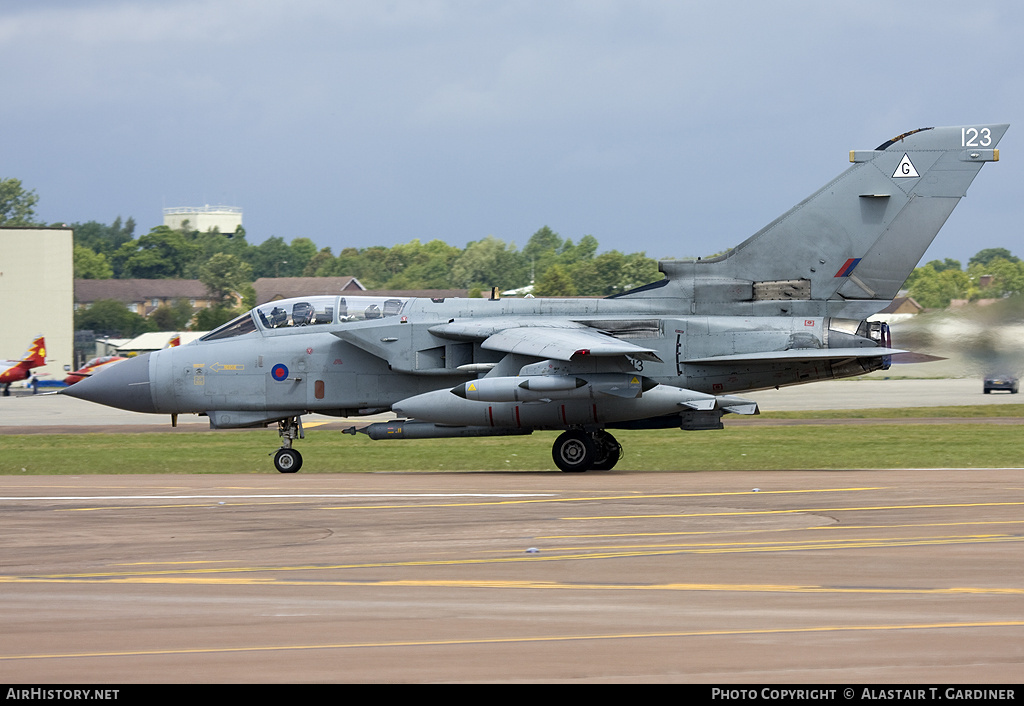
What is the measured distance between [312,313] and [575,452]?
519 centimetres

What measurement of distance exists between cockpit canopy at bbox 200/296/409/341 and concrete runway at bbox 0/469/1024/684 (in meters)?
4.92

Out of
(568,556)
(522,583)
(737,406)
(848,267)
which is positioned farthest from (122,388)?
(522,583)

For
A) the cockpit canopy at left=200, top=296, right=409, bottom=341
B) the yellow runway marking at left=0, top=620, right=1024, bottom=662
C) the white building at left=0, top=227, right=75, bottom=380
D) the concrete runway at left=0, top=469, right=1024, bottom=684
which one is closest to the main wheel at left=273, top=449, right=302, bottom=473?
the cockpit canopy at left=200, top=296, right=409, bottom=341

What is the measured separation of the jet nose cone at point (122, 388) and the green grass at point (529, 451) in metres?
2.60

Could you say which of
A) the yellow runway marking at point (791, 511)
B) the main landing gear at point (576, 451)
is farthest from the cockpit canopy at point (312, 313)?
the yellow runway marking at point (791, 511)

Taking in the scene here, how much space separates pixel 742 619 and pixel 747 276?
12.0 metres

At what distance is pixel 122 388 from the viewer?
19.4 meters

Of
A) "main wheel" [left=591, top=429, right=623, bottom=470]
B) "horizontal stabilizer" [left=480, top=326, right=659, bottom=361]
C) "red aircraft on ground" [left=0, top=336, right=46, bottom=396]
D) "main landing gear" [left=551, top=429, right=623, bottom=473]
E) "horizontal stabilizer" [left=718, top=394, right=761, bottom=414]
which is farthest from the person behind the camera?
"red aircraft on ground" [left=0, top=336, right=46, bottom=396]

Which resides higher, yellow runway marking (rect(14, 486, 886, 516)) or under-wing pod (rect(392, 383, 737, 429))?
under-wing pod (rect(392, 383, 737, 429))

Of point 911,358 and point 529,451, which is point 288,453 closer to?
point 529,451

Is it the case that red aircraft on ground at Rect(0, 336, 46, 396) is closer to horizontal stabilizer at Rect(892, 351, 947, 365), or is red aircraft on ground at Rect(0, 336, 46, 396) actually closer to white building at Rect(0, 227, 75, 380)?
white building at Rect(0, 227, 75, 380)

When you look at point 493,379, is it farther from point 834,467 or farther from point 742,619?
point 742,619

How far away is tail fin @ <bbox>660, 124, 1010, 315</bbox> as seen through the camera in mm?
18000

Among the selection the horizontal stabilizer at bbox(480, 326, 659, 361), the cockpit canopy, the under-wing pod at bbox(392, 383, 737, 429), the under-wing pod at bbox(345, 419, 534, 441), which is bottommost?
the under-wing pod at bbox(345, 419, 534, 441)
